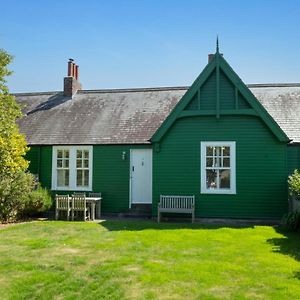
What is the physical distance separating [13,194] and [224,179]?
8.25 m

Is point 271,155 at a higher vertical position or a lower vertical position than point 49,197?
higher

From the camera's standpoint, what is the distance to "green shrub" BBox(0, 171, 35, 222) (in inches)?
576

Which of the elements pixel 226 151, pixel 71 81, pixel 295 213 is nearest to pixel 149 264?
pixel 295 213

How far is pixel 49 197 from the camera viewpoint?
54.5 ft

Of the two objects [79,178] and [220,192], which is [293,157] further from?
[79,178]

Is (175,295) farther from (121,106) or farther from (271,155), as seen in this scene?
(121,106)

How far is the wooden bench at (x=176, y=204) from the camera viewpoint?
48.5 feet

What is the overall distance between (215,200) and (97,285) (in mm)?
9067

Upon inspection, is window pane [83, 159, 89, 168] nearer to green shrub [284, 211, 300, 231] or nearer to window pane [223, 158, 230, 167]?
window pane [223, 158, 230, 167]

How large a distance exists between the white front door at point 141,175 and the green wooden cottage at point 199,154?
0.04 meters

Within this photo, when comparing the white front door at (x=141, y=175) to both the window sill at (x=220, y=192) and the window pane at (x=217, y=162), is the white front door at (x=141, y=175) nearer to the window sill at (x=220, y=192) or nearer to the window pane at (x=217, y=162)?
the window sill at (x=220, y=192)

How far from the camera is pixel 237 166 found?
14961 mm

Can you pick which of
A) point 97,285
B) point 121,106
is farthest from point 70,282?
point 121,106

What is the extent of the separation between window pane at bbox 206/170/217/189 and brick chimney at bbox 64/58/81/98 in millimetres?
9908
